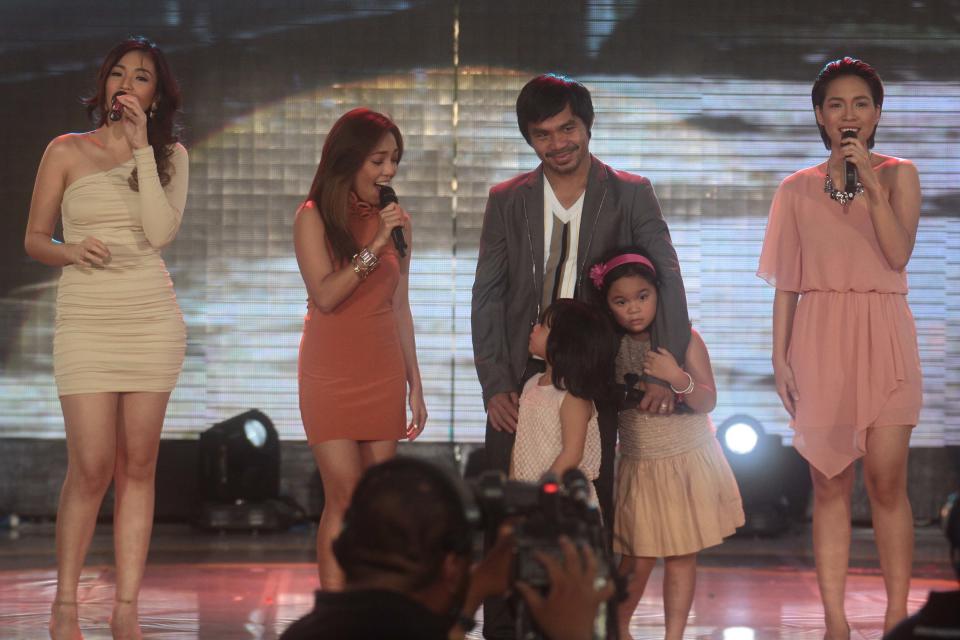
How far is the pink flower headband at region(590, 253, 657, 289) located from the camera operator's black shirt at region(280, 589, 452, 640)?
5.99 ft

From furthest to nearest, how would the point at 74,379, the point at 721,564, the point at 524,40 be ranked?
1. the point at 524,40
2. the point at 721,564
3. the point at 74,379

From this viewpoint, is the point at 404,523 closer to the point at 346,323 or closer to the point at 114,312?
the point at 346,323

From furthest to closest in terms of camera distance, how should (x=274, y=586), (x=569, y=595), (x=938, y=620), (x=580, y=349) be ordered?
1. (x=274, y=586)
2. (x=580, y=349)
3. (x=569, y=595)
4. (x=938, y=620)

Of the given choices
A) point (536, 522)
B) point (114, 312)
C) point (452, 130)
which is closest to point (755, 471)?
point (452, 130)

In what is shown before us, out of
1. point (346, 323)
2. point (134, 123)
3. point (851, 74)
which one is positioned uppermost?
point (851, 74)

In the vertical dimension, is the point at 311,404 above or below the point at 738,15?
below

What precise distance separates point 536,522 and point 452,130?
421 centimetres

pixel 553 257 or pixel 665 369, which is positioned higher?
pixel 553 257

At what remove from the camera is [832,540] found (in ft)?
11.1

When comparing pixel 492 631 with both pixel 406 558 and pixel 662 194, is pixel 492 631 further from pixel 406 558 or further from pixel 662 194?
pixel 662 194

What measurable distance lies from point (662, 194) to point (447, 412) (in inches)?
56.5

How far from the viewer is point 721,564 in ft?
16.4

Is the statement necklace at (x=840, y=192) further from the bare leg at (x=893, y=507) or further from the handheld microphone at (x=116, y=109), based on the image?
the handheld microphone at (x=116, y=109)

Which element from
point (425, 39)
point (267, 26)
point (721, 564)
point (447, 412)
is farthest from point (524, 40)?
point (721, 564)
